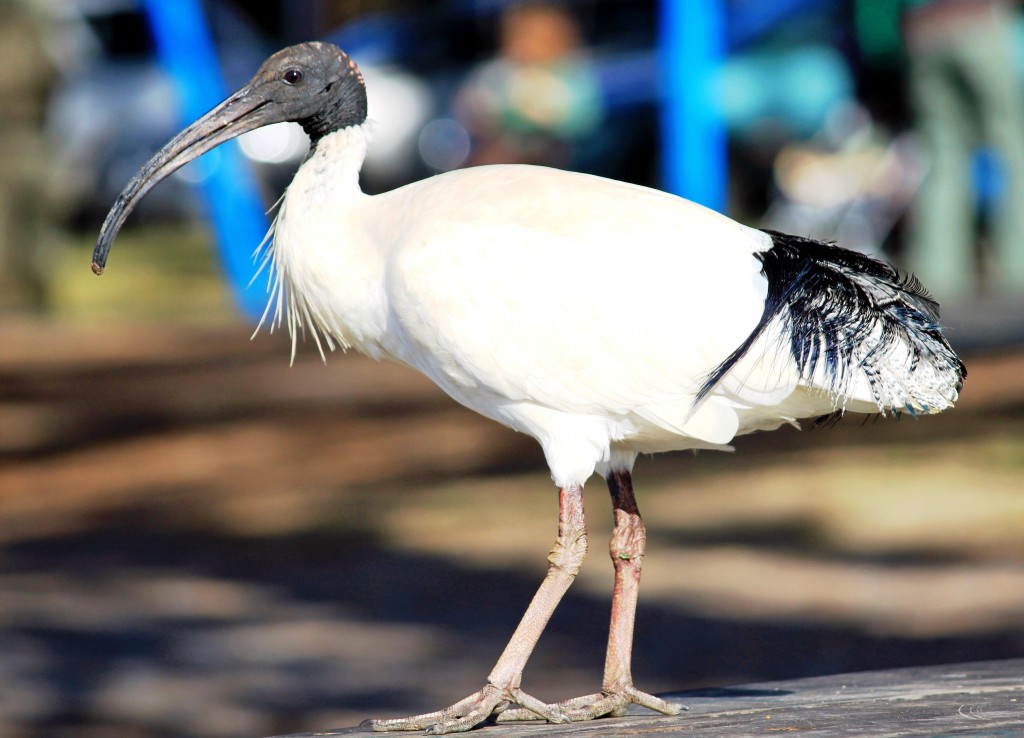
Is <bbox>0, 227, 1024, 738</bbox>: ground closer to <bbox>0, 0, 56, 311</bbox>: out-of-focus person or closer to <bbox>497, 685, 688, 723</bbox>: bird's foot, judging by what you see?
<bbox>497, 685, 688, 723</bbox>: bird's foot

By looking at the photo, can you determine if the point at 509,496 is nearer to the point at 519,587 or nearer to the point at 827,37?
the point at 519,587

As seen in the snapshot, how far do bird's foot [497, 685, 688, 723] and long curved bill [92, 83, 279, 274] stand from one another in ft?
5.68

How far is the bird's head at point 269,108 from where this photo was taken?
4.55 m

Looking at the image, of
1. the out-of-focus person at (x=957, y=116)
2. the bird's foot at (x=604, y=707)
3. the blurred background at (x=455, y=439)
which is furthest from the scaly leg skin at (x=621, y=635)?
the out-of-focus person at (x=957, y=116)

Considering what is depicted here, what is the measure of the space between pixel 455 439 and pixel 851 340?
7986mm

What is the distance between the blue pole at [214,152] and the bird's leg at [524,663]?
32.9 feet

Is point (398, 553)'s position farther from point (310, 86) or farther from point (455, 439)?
point (310, 86)

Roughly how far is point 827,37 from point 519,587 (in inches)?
459

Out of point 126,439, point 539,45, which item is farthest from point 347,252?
point 539,45

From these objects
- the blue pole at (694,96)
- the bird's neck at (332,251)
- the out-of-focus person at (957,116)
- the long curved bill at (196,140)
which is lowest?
the bird's neck at (332,251)

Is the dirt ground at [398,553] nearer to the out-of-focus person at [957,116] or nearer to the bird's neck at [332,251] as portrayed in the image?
the out-of-focus person at [957,116]

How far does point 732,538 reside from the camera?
29.7 ft

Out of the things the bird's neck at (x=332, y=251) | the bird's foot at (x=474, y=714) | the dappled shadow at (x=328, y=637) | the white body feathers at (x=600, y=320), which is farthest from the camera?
the dappled shadow at (x=328, y=637)

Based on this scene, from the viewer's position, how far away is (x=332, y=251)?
4.39m
